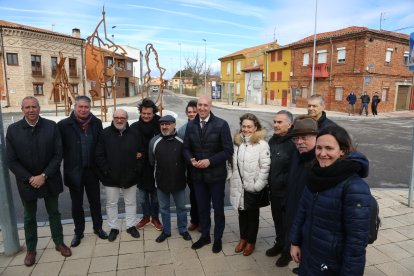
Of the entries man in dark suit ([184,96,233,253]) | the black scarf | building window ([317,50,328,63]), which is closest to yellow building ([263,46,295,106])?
building window ([317,50,328,63])

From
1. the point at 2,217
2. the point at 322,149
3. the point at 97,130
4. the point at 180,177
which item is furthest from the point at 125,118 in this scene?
the point at 322,149

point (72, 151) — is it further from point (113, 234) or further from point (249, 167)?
point (249, 167)

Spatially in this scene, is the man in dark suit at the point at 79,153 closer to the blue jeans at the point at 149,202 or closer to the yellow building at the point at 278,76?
the blue jeans at the point at 149,202

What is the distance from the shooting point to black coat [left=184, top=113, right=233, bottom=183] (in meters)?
3.71

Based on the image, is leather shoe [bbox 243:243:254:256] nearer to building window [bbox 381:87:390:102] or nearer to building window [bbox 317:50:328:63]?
building window [bbox 381:87:390:102]

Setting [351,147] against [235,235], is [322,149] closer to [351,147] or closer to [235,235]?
[351,147]

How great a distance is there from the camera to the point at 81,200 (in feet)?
13.6

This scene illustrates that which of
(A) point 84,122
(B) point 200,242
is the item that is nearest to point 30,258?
(A) point 84,122

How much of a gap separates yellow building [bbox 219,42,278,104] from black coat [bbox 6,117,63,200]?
31886mm

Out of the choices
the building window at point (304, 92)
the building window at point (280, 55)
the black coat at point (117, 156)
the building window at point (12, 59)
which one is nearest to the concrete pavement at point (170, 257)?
the black coat at point (117, 156)

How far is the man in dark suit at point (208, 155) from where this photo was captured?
3719mm

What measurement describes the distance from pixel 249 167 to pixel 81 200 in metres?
2.39

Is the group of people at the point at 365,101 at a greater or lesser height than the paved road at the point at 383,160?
greater

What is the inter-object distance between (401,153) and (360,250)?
31.7ft
